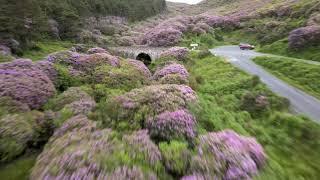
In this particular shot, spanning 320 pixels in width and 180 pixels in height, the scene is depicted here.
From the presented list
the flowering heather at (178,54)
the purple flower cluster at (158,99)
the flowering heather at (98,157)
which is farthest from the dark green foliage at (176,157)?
the flowering heather at (178,54)

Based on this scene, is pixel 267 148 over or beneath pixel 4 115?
beneath

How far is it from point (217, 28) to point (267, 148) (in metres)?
53.6

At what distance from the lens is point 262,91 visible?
2327 centimetres

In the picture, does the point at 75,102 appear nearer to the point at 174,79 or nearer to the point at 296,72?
the point at 174,79

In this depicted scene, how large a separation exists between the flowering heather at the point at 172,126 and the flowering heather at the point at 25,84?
857 centimetres

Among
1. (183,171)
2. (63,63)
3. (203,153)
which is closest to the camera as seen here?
(183,171)

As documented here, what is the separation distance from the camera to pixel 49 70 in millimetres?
23625

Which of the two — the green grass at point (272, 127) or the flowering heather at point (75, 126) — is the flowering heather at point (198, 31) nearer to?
the green grass at point (272, 127)

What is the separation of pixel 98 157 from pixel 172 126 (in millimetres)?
4522

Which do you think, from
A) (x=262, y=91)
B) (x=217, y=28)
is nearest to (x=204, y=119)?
(x=262, y=91)

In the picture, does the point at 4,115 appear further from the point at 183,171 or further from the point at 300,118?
the point at 300,118

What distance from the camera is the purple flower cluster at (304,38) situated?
37.0 metres

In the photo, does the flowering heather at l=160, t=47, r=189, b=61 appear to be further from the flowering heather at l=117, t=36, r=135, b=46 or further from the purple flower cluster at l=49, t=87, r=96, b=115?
the flowering heather at l=117, t=36, r=135, b=46

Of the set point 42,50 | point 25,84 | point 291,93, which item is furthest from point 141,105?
point 42,50
